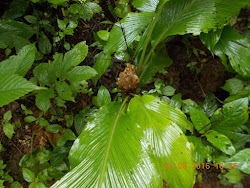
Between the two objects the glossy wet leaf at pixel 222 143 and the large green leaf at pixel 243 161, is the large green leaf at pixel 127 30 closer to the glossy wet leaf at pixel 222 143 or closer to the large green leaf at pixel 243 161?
the glossy wet leaf at pixel 222 143

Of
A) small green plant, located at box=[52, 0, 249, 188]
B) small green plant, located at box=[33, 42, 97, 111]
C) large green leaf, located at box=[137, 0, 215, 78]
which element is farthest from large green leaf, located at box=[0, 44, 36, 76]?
large green leaf, located at box=[137, 0, 215, 78]

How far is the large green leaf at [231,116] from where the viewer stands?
40.4 inches

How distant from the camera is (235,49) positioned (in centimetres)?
116

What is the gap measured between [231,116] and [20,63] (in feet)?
3.86

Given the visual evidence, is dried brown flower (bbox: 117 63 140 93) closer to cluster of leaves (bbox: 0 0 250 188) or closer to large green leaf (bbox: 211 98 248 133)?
cluster of leaves (bbox: 0 0 250 188)

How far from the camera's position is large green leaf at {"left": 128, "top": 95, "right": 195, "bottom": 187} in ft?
2.66

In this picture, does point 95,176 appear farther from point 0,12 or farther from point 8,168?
point 0,12

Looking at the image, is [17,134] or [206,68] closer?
[17,134]

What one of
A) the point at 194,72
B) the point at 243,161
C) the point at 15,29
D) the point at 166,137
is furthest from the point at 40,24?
the point at 243,161

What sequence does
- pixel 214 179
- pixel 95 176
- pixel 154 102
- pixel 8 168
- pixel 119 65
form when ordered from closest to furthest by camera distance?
pixel 95 176, pixel 154 102, pixel 8 168, pixel 214 179, pixel 119 65

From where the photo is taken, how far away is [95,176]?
0.75 meters

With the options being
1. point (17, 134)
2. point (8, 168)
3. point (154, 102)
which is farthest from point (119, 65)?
point (8, 168)

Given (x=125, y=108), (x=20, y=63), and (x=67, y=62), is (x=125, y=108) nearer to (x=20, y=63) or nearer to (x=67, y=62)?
(x=67, y=62)

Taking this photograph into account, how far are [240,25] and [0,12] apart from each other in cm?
185
